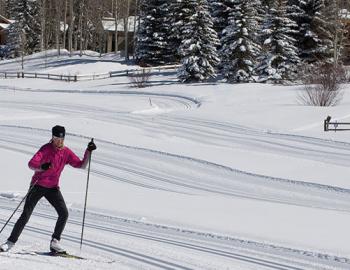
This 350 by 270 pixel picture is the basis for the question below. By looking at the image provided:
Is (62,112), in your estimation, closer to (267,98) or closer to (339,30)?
(267,98)

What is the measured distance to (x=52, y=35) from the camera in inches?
3401

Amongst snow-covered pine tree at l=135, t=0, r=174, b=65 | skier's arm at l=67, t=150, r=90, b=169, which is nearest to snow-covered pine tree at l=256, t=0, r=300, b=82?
snow-covered pine tree at l=135, t=0, r=174, b=65

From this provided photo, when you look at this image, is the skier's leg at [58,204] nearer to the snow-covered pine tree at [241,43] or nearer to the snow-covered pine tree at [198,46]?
the snow-covered pine tree at [241,43]

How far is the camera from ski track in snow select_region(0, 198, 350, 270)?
7.59m

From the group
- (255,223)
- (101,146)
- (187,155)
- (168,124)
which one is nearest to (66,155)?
(255,223)

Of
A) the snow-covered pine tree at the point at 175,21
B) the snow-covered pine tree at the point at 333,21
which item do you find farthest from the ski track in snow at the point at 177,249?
the snow-covered pine tree at the point at 175,21

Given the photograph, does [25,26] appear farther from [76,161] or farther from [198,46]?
[76,161]

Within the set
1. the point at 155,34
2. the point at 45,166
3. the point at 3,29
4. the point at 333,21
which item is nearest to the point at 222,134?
the point at 45,166

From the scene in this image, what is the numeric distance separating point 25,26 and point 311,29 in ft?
145

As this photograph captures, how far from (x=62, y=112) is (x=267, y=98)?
12.3m

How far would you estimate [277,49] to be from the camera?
1577 inches

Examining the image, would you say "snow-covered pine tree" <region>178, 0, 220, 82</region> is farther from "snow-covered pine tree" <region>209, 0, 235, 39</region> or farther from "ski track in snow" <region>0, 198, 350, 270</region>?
"ski track in snow" <region>0, 198, 350, 270</region>

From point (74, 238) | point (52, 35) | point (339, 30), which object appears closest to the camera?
point (74, 238)

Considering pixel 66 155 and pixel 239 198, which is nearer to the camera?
pixel 66 155
